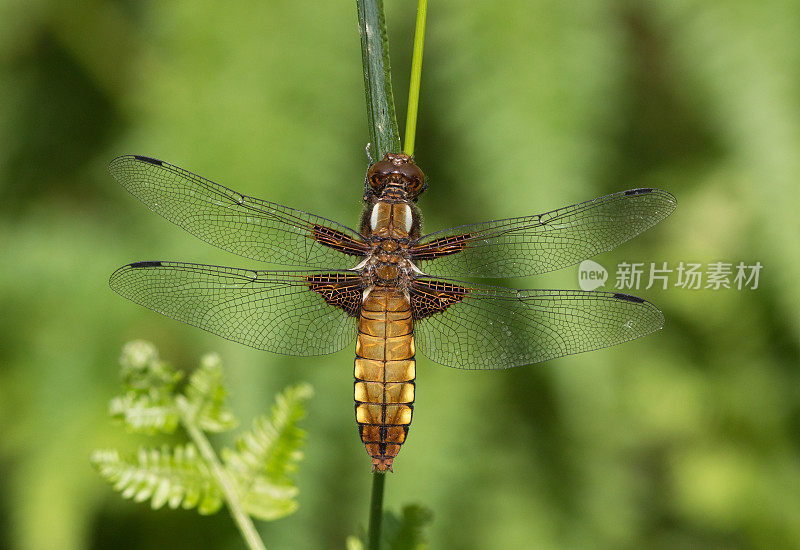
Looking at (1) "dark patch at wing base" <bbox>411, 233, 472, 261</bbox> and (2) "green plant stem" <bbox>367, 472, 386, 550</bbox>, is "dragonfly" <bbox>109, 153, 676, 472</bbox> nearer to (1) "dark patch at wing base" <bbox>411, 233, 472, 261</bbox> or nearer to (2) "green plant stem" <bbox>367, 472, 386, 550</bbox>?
(1) "dark patch at wing base" <bbox>411, 233, 472, 261</bbox>

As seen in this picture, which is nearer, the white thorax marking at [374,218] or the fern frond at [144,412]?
the fern frond at [144,412]

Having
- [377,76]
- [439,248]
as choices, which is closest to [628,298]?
[439,248]

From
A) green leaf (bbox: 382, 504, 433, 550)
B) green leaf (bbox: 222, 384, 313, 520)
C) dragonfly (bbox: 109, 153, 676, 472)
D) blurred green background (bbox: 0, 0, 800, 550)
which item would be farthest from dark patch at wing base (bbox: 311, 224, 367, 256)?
blurred green background (bbox: 0, 0, 800, 550)

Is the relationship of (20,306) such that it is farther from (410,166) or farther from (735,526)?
(735,526)

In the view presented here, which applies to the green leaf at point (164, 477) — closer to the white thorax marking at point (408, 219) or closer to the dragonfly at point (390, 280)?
the dragonfly at point (390, 280)
